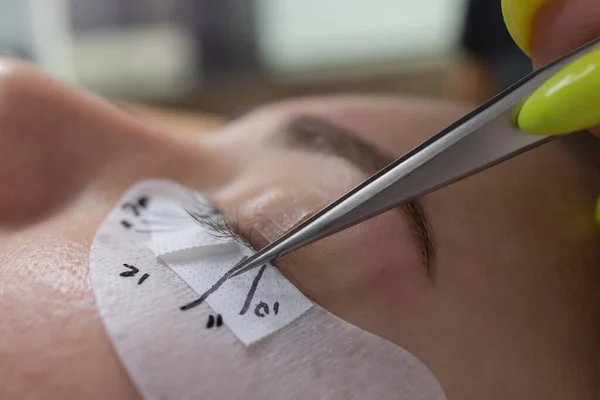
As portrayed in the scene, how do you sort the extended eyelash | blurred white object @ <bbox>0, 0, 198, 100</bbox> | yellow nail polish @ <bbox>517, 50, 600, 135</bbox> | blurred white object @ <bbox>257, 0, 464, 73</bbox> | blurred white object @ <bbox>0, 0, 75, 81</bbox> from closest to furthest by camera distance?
yellow nail polish @ <bbox>517, 50, 600, 135</bbox> < the extended eyelash < blurred white object @ <bbox>0, 0, 75, 81</bbox> < blurred white object @ <bbox>0, 0, 198, 100</bbox> < blurred white object @ <bbox>257, 0, 464, 73</bbox>

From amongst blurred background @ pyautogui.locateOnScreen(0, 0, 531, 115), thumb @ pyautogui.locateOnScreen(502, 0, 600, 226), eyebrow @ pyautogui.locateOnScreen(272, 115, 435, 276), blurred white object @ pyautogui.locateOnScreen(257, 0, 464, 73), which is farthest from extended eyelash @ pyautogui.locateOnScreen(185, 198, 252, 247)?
blurred white object @ pyautogui.locateOnScreen(257, 0, 464, 73)

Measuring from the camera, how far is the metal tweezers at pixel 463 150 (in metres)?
0.48

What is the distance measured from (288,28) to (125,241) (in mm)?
1777

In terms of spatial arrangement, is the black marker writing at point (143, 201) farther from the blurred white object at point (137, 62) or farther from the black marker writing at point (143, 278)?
the blurred white object at point (137, 62)

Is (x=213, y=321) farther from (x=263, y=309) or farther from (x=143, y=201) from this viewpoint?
(x=143, y=201)

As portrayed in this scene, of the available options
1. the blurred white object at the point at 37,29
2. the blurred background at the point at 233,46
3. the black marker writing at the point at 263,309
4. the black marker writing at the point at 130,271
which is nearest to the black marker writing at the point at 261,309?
the black marker writing at the point at 263,309

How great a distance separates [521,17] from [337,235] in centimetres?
24

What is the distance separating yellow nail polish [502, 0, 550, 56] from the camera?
1.73 ft

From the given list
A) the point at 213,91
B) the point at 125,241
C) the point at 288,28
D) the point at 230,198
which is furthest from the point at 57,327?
the point at 288,28

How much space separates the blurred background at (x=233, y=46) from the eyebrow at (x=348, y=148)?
136 centimetres

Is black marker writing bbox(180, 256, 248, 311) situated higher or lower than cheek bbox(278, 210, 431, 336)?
higher

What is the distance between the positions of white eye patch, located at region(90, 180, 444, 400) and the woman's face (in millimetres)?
16

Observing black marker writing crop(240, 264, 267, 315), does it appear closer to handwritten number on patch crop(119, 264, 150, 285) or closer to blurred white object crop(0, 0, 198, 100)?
handwritten number on patch crop(119, 264, 150, 285)

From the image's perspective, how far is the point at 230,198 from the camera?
65 centimetres
